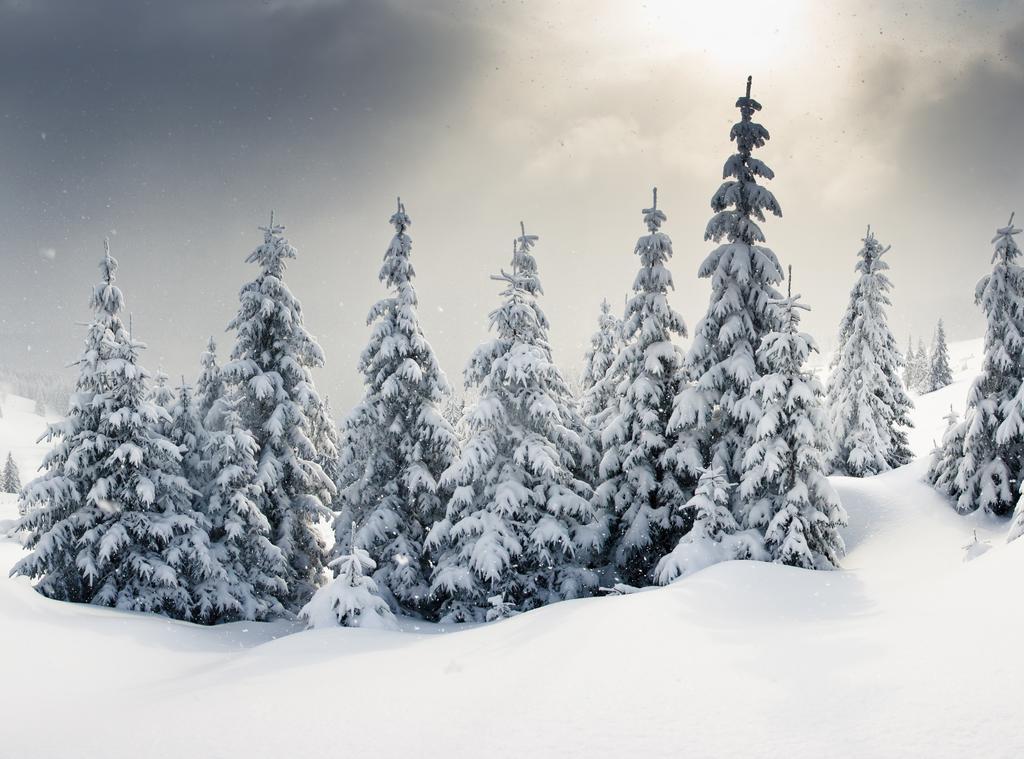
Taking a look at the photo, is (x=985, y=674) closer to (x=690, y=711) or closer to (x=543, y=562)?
(x=690, y=711)

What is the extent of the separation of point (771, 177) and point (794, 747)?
1816 centimetres

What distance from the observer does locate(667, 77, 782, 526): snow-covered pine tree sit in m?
17.5

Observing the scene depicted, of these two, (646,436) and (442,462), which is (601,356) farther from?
(442,462)

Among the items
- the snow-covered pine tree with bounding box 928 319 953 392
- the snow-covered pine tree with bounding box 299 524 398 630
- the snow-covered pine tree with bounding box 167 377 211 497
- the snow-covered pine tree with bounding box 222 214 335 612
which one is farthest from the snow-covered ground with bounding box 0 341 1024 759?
the snow-covered pine tree with bounding box 928 319 953 392

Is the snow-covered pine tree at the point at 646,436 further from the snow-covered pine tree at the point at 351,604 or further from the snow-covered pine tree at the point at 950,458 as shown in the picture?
the snow-covered pine tree at the point at 950,458

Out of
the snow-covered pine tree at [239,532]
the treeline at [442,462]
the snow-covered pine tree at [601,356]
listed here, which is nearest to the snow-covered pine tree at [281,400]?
the treeline at [442,462]

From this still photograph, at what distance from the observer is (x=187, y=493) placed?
18438 mm

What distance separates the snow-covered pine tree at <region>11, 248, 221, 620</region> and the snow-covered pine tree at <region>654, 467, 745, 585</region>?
523 inches

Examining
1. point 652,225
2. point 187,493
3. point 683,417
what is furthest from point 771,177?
point 187,493

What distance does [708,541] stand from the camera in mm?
15023

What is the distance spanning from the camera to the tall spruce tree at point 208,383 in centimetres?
2150

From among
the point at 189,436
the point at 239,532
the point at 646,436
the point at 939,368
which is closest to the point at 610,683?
the point at 646,436

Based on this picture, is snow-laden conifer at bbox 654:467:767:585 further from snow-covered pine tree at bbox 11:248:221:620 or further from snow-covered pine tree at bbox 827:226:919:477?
snow-covered pine tree at bbox 827:226:919:477

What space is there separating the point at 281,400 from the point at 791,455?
1604 cm
